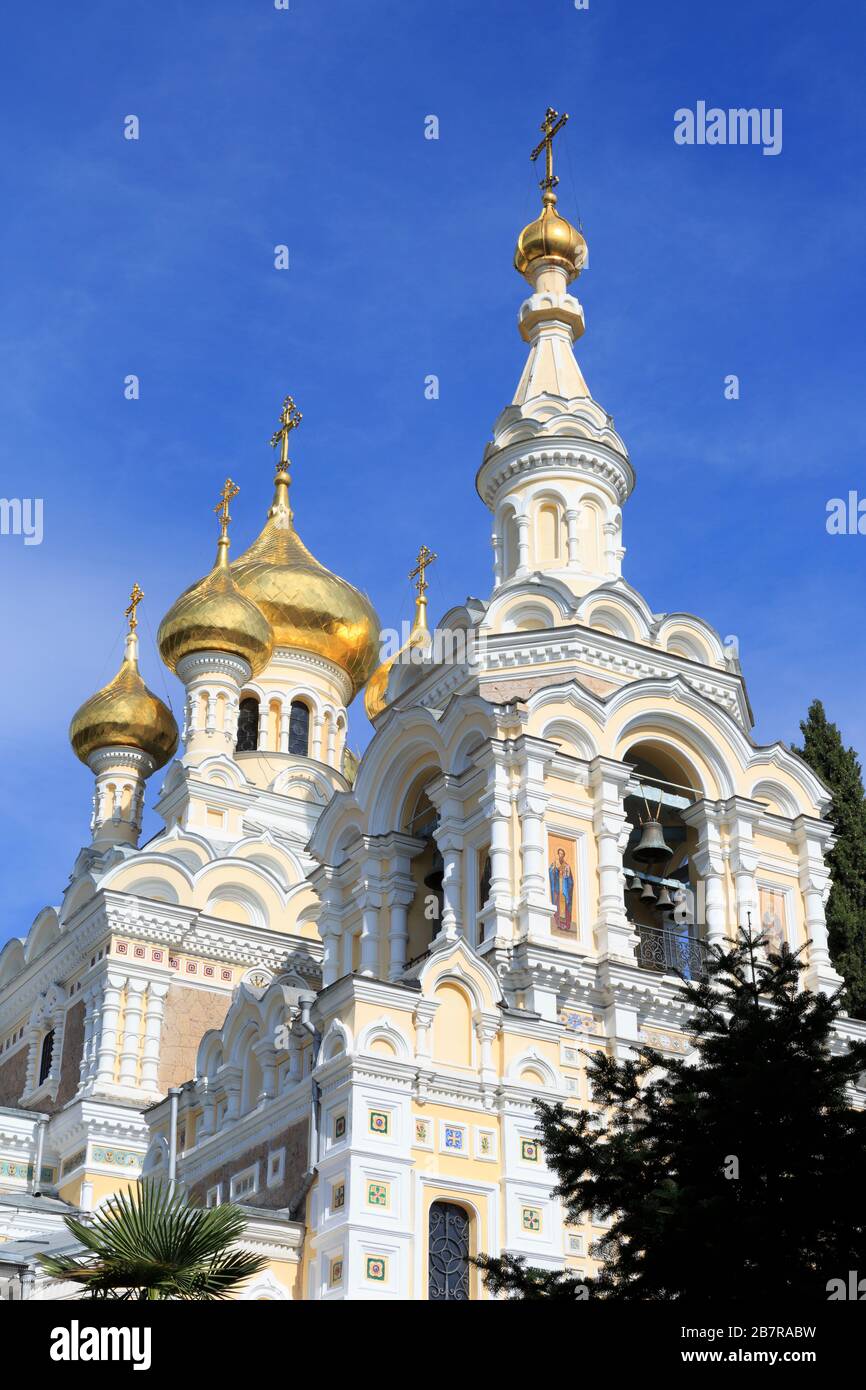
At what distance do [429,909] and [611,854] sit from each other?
2094mm

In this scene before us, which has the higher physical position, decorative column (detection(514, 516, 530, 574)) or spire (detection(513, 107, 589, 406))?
spire (detection(513, 107, 589, 406))

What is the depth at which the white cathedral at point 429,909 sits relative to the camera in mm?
13820

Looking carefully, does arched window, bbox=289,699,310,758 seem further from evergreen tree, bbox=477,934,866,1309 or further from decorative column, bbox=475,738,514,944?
evergreen tree, bbox=477,934,866,1309

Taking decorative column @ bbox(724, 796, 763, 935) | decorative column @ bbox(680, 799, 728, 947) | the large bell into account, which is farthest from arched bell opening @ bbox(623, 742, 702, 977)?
decorative column @ bbox(724, 796, 763, 935)

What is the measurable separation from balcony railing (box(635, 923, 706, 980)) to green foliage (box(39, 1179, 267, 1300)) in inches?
325

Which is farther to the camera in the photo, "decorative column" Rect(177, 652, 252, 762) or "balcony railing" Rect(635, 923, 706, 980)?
"decorative column" Rect(177, 652, 252, 762)

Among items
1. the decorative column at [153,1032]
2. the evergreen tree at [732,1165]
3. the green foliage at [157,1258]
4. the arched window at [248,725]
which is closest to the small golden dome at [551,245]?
the arched window at [248,725]

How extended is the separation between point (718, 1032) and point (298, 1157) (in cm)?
539

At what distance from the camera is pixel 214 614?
1021 inches

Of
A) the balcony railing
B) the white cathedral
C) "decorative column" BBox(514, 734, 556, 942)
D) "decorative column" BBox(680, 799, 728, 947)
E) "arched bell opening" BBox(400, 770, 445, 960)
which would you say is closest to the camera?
the white cathedral

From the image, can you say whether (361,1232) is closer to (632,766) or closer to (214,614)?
(632,766)

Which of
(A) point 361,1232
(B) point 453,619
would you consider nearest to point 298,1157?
(A) point 361,1232

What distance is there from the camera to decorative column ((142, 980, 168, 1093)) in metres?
20.9
